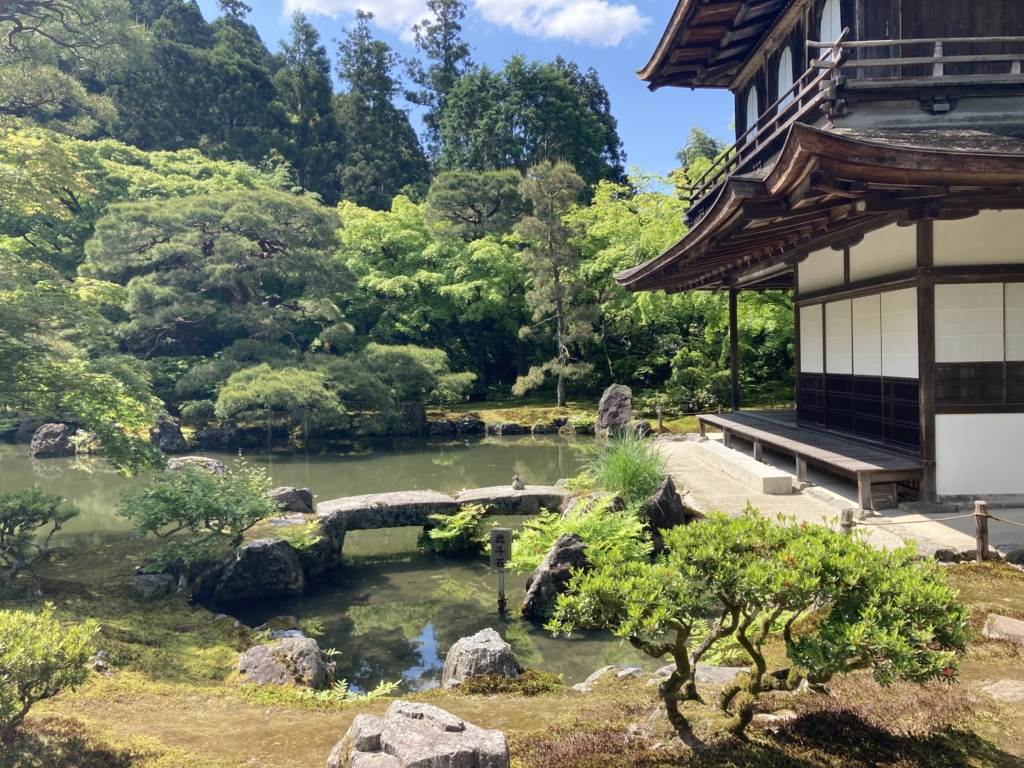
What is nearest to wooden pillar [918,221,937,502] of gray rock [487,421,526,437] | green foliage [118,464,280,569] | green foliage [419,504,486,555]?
green foliage [419,504,486,555]

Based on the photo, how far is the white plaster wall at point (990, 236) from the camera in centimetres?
659

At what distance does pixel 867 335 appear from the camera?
834 centimetres

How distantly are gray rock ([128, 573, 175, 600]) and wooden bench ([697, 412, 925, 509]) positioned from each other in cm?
704

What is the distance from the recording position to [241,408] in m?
17.6

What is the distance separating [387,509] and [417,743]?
621 centimetres

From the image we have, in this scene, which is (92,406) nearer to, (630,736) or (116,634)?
(116,634)

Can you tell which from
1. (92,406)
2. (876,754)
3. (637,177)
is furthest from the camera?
(637,177)

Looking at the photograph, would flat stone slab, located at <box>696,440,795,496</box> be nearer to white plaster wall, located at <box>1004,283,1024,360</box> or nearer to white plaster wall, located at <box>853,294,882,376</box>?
white plaster wall, located at <box>853,294,882,376</box>

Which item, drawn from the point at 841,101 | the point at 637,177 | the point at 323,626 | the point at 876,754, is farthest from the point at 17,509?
the point at 637,177

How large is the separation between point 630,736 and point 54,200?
896 cm

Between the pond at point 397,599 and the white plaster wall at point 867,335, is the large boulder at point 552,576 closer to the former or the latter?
the pond at point 397,599

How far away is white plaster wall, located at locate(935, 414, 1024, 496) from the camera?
261 inches

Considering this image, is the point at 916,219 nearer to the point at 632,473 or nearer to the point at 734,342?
the point at 632,473

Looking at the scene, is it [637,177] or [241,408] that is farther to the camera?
[637,177]
